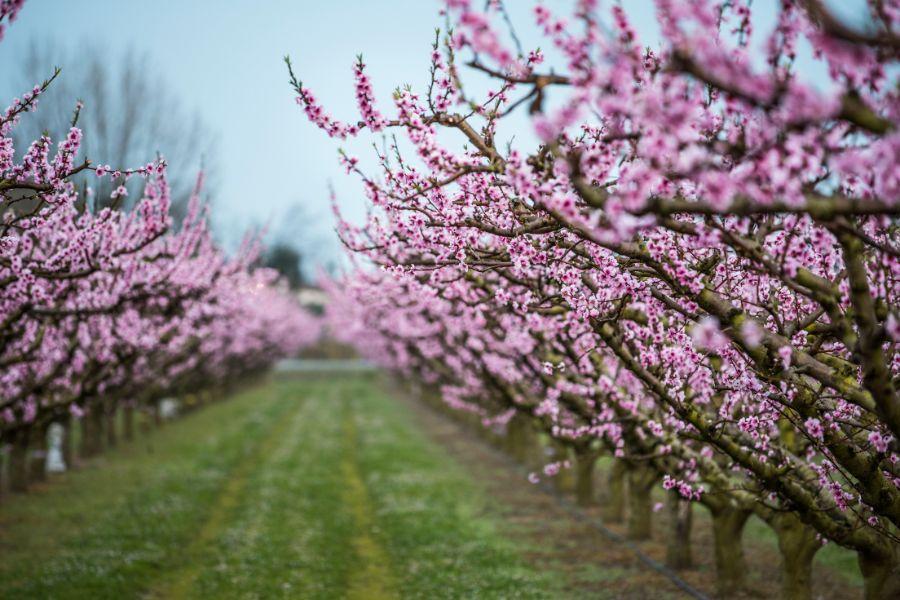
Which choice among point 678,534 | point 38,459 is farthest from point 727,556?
point 38,459

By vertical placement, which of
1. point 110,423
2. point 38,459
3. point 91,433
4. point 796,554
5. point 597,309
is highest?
point 597,309

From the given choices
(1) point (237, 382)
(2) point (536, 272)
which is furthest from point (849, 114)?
(1) point (237, 382)

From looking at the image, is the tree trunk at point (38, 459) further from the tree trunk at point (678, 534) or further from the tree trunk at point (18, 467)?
the tree trunk at point (678, 534)

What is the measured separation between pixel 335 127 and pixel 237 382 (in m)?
58.9

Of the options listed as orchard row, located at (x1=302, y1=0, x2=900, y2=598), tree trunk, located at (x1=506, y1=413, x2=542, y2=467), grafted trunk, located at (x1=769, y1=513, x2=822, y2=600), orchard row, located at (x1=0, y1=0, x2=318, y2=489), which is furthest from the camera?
tree trunk, located at (x1=506, y1=413, x2=542, y2=467)

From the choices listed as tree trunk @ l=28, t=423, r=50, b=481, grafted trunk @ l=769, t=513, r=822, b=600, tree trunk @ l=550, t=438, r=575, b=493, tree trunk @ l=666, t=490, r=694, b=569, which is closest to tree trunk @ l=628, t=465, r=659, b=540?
tree trunk @ l=666, t=490, r=694, b=569

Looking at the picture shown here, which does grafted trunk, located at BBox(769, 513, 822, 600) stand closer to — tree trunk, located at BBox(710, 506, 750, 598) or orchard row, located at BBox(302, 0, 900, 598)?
orchard row, located at BBox(302, 0, 900, 598)

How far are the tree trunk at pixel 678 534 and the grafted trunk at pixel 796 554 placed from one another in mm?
3055

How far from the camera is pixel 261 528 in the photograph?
58.2 feet

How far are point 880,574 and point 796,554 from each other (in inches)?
75.0

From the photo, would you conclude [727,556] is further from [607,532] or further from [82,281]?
[82,281]

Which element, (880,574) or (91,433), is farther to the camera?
(91,433)

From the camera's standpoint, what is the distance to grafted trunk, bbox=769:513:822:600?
10.6 meters

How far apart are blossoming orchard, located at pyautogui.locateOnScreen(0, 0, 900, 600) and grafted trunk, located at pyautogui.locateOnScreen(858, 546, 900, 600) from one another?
0.14 feet
